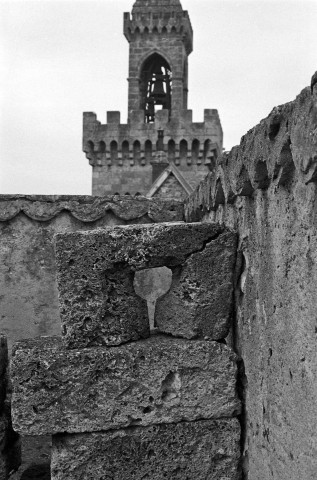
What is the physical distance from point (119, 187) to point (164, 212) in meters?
19.9

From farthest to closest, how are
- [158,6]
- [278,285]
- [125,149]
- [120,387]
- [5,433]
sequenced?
1. [158,6]
2. [125,149]
3. [5,433]
4. [120,387]
5. [278,285]

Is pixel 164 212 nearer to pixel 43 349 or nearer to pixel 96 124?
pixel 43 349

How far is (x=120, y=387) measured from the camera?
8.82ft

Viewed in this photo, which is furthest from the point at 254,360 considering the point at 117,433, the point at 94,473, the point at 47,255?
the point at 47,255

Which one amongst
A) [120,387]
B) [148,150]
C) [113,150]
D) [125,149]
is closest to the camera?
[120,387]

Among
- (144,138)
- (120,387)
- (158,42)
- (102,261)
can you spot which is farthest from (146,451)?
(158,42)

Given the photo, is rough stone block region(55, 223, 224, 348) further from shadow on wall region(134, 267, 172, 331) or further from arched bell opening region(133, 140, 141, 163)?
arched bell opening region(133, 140, 141, 163)

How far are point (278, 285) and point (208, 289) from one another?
0.66m

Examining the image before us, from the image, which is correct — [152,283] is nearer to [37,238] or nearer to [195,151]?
[37,238]

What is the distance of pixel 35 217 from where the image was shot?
15.4ft

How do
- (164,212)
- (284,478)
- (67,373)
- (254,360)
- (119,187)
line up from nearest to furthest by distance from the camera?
(284,478), (254,360), (67,373), (164,212), (119,187)

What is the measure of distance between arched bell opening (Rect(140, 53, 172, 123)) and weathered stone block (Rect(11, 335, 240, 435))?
2383 cm

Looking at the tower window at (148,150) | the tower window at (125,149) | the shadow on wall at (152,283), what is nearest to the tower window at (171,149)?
the tower window at (148,150)

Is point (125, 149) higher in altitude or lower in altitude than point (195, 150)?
higher
